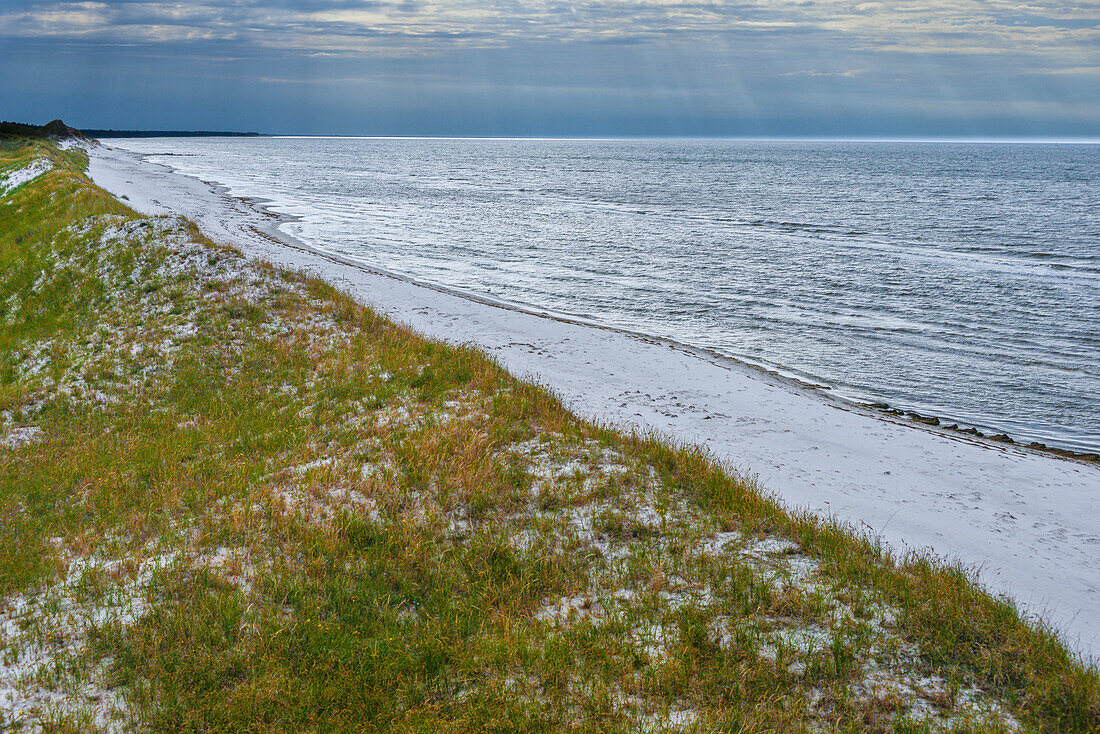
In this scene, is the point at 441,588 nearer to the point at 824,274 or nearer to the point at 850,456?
the point at 850,456

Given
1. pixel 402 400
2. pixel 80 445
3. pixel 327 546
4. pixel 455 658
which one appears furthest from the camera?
pixel 402 400

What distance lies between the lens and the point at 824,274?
3797cm

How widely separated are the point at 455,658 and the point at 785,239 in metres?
50.4

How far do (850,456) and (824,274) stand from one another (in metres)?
26.5

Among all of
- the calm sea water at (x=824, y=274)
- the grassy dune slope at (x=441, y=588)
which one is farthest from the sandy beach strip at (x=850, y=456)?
the calm sea water at (x=824, y=274)

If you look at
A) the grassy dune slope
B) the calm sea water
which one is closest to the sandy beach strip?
the grassy dune slope

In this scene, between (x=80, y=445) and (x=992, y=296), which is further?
(x=992, y=296)

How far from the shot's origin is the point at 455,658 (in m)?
6.88

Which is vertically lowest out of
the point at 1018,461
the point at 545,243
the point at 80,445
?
the point at 1018,461

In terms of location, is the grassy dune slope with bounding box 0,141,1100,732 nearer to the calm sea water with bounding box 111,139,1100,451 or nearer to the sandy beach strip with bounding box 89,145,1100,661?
the sandy beach strip with bounding box 89,145,1100,661

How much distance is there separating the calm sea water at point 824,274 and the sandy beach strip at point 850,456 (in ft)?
9.13

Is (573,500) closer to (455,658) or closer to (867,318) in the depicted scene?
(455,658)

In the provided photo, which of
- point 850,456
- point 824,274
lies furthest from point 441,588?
point 824,274

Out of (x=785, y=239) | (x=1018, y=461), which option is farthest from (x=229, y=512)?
(x=785, y=239)
